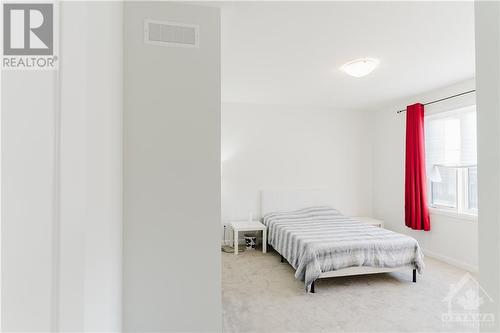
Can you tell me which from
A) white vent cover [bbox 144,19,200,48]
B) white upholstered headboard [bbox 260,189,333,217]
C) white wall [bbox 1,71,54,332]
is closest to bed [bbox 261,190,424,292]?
white upholstered headboard [bbox 260,189,333,217]

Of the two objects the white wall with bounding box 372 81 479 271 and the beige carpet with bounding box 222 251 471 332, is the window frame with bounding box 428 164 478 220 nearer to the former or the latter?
the white wall with bounding box 372 81 479 271

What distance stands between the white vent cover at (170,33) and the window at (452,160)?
12.3ft

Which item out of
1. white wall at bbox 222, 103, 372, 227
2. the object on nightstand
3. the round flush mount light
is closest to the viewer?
the round flush mount light

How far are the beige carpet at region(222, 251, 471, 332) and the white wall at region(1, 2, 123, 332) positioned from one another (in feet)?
5.99

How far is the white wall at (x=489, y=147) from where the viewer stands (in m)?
0.62

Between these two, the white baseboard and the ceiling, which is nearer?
the ceiling

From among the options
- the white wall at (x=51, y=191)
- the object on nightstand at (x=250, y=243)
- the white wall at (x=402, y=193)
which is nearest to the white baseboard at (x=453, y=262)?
the white wall at (x=402, y=193)

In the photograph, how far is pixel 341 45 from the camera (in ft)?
8.14

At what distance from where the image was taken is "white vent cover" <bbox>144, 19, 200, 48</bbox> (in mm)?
1789

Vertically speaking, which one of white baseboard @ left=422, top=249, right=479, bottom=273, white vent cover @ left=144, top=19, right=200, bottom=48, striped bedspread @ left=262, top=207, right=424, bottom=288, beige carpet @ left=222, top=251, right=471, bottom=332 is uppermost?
white vent cover @ left=144, top=19, right=200, bottom=48

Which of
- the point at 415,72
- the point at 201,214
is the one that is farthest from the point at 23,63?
the point at 415,72

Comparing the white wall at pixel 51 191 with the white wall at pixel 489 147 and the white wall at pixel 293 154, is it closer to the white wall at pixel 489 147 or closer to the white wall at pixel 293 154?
the white wall at pixel 489 147

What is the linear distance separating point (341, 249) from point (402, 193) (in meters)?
2.33

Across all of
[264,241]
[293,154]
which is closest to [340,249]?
[264,241]
